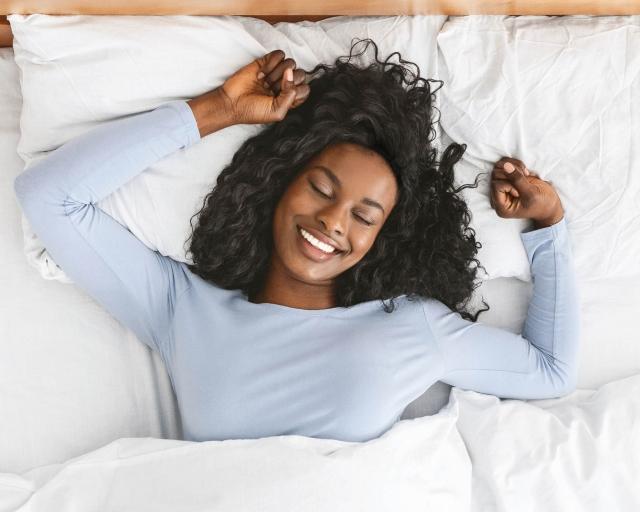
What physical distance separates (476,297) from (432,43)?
48 centimetres

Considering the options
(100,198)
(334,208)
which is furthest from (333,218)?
(100,198)

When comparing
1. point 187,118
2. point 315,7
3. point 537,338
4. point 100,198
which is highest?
point 315,7

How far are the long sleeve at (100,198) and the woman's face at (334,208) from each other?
0.72ft

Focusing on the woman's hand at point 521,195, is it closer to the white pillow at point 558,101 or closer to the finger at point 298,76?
the white pillow at point 558,101

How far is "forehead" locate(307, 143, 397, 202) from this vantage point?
4.01 feet

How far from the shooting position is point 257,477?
3.89 ft

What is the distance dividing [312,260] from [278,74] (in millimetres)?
329

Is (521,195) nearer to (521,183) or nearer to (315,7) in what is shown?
(521,183)

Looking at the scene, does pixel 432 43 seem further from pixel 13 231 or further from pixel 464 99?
pixel 13 231

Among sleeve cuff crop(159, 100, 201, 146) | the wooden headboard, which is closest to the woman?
sleeve cuff crop(159, 100, 201, 146)

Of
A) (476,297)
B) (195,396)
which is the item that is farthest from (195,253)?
(476,297)

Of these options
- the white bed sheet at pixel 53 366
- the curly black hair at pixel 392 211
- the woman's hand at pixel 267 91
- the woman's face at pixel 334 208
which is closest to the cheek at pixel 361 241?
the woman's face at pixel 334 208

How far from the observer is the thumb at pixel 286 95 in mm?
1268

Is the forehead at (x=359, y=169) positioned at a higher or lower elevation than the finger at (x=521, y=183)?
higher
